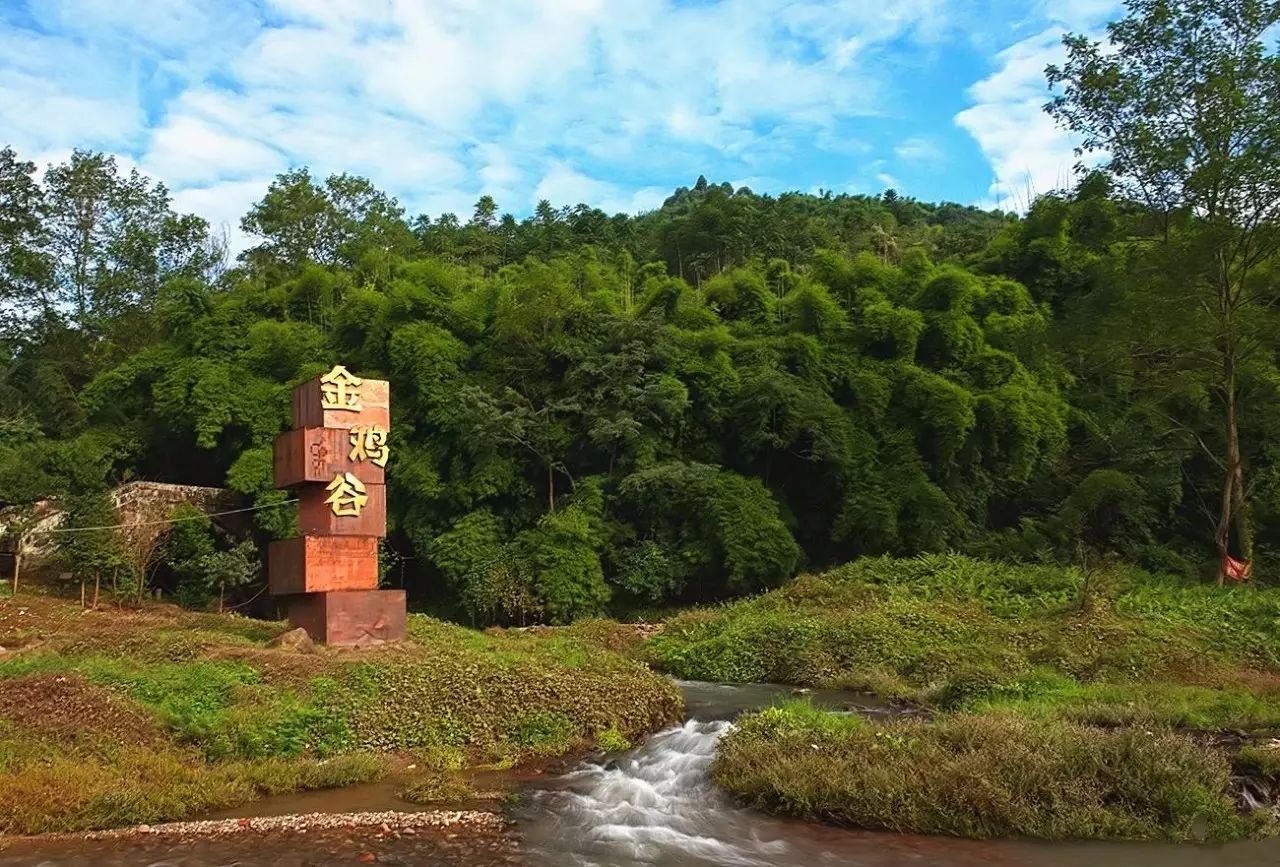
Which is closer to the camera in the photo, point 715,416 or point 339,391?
point 339,391

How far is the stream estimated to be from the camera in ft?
18.9

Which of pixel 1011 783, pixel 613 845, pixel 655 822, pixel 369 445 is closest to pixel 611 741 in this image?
pixel 655 822

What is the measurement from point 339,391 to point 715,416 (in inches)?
404

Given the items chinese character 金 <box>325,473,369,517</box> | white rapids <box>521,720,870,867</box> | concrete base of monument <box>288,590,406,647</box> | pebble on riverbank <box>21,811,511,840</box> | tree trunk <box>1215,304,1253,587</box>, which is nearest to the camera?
white rapids <box>521,720,870,867</box>

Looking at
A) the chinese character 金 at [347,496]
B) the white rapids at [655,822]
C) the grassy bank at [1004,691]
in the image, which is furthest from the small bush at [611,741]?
the chinese character 金 at [347,496]

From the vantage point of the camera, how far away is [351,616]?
1161 centimetres

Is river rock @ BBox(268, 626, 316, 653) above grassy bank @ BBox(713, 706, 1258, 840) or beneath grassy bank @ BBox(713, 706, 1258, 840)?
above

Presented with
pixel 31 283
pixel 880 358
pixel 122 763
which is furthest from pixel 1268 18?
pixel 31 283

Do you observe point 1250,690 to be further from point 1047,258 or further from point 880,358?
point 1047,258

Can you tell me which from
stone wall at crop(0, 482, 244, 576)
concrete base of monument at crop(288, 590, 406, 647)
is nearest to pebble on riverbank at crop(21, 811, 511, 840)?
concrete base of monument at crop(288, 590, 406, 647)

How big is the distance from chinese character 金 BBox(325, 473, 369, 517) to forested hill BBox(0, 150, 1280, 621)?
21.5ft

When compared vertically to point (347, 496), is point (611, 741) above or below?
below

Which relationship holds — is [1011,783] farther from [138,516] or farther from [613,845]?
[138,516]

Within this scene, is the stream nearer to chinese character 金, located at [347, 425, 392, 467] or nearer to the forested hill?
chinese character 金, located at [347, 425, 392, 467]
